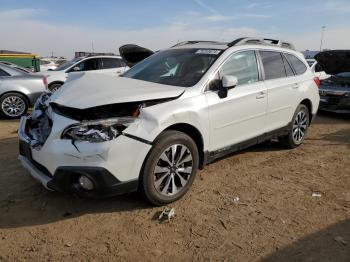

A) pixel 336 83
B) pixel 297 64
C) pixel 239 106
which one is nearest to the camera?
pixel 239 106

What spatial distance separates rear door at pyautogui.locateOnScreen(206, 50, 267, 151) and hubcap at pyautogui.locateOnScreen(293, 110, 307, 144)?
114cm

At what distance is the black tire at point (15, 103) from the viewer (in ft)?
29.2

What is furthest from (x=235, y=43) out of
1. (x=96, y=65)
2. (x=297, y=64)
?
(x=96, y=65)

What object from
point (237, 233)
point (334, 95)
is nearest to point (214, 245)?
point (237, 233)

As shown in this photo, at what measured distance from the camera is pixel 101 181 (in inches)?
135

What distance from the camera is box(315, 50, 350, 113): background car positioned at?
9.32 metres

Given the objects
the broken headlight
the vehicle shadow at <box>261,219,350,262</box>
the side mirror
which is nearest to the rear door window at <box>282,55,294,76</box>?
the side mirror

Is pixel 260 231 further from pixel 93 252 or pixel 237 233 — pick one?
pixel 93 252

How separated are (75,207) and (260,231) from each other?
192 centimetres

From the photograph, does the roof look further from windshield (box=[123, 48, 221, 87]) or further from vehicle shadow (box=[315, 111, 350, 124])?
vehicle shadow (box=[315, 111, 350, 124])

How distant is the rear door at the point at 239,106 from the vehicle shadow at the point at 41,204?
4.19 feet

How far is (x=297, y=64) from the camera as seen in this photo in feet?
20.4

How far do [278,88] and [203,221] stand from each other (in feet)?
8.68

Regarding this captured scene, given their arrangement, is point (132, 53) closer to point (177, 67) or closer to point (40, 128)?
point (177, 67)
